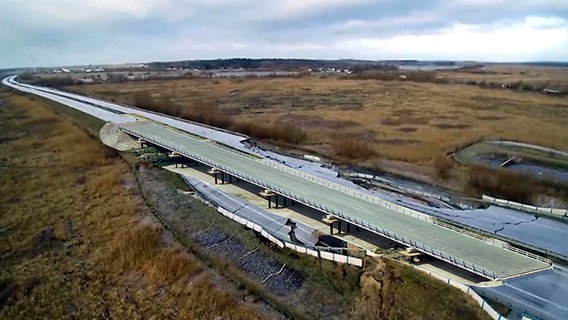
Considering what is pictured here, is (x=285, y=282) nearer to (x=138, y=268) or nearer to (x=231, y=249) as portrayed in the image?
(x=231, y=249)

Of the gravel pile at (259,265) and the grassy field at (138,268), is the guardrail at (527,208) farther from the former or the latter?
the gravel pile at (259,265)

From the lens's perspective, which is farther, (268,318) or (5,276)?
(5,276)

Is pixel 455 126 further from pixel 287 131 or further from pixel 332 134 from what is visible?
pixel 287 131

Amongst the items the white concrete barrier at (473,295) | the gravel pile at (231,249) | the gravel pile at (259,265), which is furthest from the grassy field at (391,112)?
the white concrete barrier at (473,295)

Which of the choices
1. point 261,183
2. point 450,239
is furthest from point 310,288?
point 261,183

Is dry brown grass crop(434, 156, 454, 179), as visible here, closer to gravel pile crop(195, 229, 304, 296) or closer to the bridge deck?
the bridge deck

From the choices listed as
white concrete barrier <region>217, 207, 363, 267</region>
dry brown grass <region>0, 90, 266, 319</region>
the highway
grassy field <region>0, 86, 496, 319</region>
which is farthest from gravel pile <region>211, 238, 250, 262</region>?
the highway
